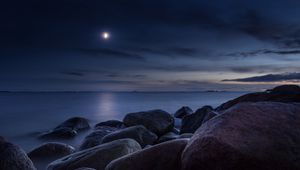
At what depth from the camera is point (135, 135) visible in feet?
27.1

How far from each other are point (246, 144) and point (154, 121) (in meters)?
8.38

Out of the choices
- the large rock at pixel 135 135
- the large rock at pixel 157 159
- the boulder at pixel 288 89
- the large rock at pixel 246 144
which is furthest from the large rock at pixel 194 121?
the large rock at pixel 246 144

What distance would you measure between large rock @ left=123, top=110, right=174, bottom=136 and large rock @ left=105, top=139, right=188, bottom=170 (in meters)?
6.88

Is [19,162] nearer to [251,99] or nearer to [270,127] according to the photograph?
[270,127]

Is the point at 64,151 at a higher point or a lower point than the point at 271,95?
lower

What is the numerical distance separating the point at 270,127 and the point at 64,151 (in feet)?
24.3

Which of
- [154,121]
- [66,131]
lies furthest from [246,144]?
[66,131]

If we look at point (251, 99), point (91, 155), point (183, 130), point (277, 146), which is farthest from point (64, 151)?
point (277, 146)

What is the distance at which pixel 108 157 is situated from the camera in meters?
5.19

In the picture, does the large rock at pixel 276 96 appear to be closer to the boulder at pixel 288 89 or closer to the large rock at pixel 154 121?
the boulder at pixel 288 89

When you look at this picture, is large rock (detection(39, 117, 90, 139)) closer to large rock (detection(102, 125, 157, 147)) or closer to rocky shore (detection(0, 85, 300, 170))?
large rock (detection(102, 125, 157, 147))

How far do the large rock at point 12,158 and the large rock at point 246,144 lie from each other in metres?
3.24

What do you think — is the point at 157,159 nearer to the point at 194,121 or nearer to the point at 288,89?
the point at 288,89

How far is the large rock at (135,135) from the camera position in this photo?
25.9 feet
